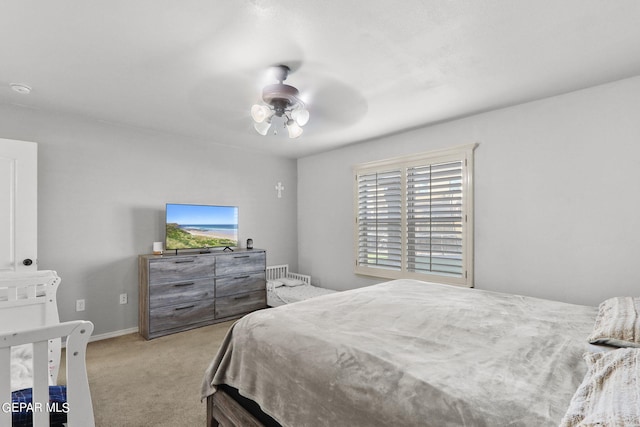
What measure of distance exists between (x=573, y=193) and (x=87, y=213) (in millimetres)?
4979

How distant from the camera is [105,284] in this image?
12.0 ft

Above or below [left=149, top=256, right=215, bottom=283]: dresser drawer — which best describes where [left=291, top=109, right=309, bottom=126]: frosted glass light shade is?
above

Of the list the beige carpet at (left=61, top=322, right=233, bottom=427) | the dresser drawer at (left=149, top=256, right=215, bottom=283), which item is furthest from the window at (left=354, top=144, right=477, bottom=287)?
the beige carpet at (left=61, top=322, right=233, bottom=427)

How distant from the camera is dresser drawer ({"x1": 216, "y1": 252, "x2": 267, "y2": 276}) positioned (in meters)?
4.19

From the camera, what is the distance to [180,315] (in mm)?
3811

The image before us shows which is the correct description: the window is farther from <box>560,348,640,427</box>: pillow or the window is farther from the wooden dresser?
<box>560,348,640,427</box>: pillow

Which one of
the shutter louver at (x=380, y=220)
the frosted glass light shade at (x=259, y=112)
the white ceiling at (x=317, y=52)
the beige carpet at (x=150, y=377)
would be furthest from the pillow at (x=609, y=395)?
the shutter louver at (x=380, y=220)

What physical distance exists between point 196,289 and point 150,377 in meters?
1.31

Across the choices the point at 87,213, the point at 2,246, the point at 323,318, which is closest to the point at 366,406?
the point at 323,318

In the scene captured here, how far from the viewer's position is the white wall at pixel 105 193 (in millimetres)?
3309

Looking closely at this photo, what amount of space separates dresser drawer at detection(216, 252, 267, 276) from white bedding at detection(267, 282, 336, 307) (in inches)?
14.9

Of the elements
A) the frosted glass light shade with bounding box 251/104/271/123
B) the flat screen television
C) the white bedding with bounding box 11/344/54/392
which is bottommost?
the white bedding with bounding box 11/344/54/392

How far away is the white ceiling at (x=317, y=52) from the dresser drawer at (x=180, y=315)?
7.48 ft

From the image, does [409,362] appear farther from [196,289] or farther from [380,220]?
[196,289]
